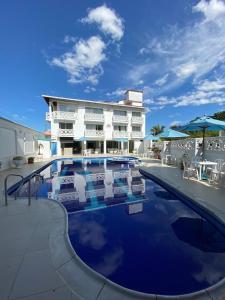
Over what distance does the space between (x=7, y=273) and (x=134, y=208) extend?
4.34 m

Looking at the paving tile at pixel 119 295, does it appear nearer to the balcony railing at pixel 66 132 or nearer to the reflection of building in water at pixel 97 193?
the reflection of building in water at pixel 97 193

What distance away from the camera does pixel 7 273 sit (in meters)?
2.56

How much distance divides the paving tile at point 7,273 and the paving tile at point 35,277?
0.07 metres

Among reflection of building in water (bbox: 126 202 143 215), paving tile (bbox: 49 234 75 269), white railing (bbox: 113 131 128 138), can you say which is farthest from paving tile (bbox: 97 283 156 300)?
white railing (bbox: 113 131 128 138)

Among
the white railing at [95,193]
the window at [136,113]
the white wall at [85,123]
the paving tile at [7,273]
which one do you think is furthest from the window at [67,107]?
the paving tile at [7,273]

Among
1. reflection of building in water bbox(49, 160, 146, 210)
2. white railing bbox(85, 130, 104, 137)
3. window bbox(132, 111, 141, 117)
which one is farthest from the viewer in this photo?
window bbox(132, 111, 141, 117)

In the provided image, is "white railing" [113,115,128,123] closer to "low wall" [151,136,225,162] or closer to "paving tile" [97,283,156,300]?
"low wall" [151,136,225,162]

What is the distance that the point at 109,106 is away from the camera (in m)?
30.6

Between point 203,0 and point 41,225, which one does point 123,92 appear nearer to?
point 203,0

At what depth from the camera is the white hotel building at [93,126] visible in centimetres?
2720

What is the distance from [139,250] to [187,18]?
13.6 m

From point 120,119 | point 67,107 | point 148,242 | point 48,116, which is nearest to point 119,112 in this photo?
point 120,119

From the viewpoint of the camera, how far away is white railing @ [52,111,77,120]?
26672 millimetres

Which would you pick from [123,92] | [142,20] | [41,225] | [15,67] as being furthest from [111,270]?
[123,92]
